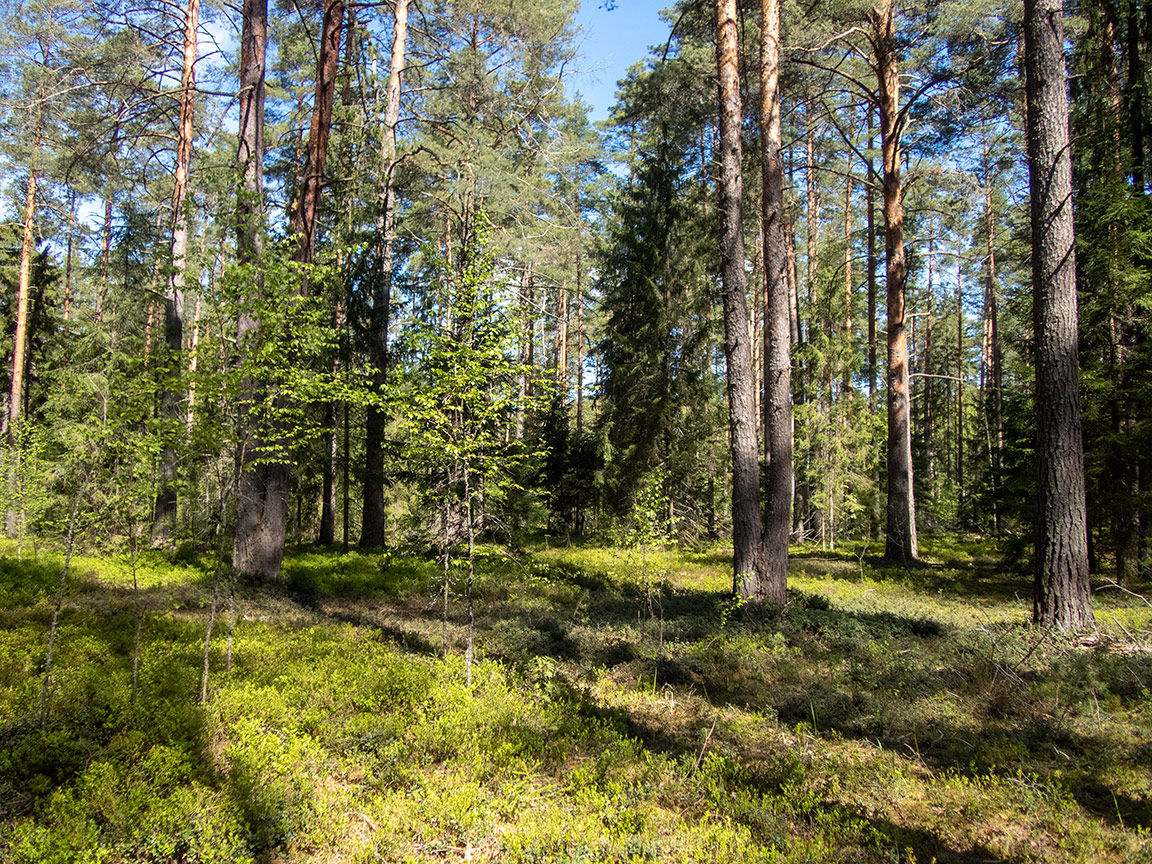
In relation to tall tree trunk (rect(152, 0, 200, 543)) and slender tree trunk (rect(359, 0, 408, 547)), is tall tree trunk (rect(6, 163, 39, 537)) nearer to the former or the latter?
tall tree trunk (rect(152, 0, 200, 543))

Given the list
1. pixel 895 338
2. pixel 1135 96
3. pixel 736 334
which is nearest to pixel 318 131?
pixel 736 334

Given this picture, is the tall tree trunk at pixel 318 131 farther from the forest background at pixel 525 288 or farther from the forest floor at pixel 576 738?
the forest floor at pixel 576 738

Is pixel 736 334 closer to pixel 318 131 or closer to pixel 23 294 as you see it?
pixel 318 131

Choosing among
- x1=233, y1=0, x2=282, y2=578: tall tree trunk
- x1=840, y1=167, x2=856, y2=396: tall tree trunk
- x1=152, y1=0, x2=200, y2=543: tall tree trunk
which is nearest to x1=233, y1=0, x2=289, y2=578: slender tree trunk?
x1=233, y1=0, x2=282, y2=578: tall tree trunk

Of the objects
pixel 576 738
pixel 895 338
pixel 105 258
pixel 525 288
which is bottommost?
pixel 576 738

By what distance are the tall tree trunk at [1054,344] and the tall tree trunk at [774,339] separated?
2.94m

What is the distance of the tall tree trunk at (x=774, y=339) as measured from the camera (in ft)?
28.2

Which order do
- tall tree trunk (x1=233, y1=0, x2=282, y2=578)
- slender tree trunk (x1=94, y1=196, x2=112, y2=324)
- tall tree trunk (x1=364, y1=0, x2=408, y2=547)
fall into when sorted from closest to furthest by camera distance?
tall tree trunk (x1=233, y1=0, x2=282, y2=578)
tall tree trunk (x1=364, y1=0, x2=408, y2=547)
slender tree trunk (x1=94, y1=196, x2=112, y2=324)

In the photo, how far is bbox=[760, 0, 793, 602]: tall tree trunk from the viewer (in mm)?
8609

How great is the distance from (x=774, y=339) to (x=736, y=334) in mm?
601

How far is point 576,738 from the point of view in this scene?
5090 millimetres

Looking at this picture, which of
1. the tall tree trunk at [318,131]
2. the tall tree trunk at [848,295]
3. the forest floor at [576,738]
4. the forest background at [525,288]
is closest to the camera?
the forest floor at [576,738]

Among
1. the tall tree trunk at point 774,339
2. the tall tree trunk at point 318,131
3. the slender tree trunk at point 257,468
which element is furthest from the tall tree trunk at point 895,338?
the slender tree trunk at point 257,468

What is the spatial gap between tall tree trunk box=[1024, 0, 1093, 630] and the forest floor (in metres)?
0.65
